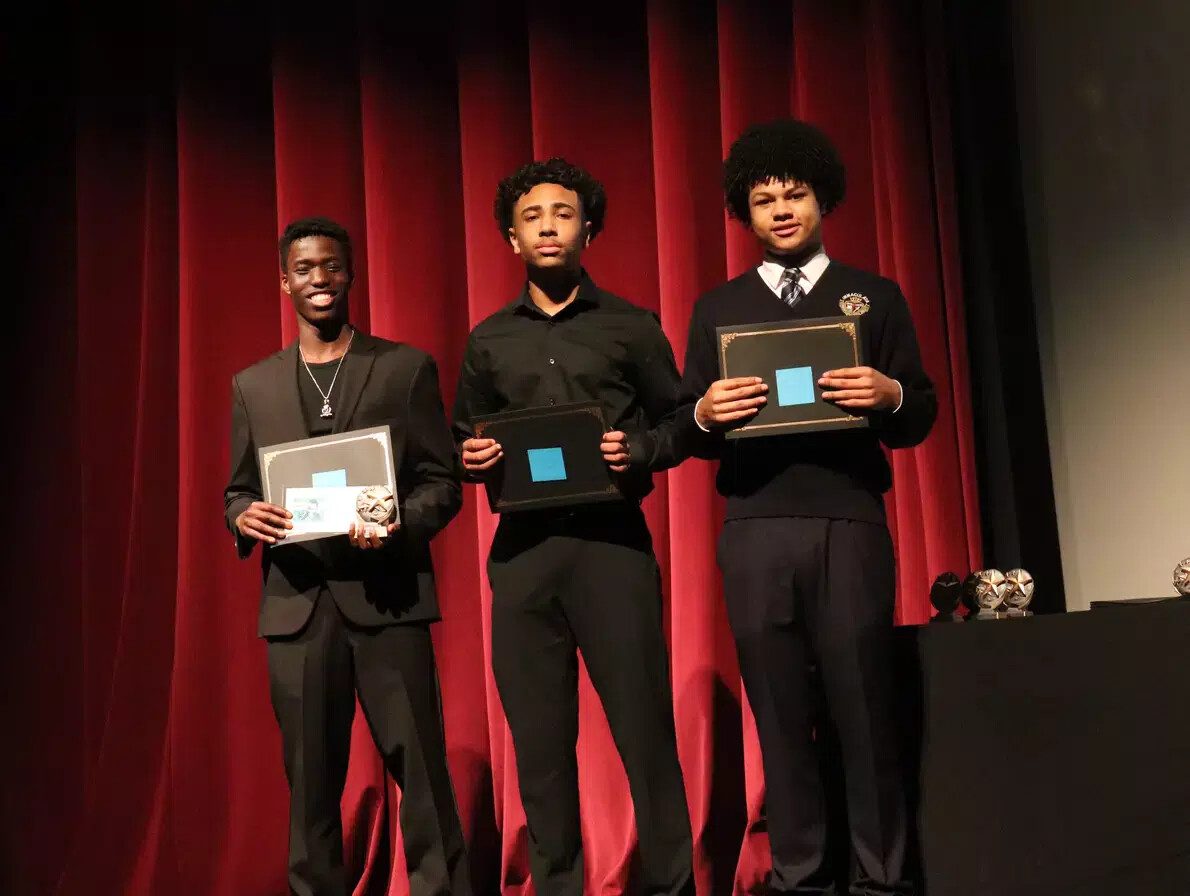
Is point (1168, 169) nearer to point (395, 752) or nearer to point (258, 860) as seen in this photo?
point (395, 752)

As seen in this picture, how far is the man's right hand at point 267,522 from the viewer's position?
2.66 meters

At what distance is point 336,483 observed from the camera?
265cm

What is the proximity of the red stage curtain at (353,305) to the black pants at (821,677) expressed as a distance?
3.35 ft

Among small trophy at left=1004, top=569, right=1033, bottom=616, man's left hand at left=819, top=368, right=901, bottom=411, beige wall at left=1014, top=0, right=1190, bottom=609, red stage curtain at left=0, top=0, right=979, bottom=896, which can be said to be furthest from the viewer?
red stage curtain at left=0, top=0, right=979, bottom=896

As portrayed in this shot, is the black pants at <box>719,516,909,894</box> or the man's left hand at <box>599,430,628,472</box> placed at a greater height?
the man's left hand at <box>599,430,628,472</box>

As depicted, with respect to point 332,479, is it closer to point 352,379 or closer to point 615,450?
point 352,379

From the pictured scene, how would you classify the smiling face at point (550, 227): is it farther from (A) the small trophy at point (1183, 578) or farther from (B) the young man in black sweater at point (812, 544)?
(A) the small trophy at point (1183, 578)

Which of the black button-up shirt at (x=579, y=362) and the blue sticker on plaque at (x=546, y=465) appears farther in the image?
the black button-up shirt at (x=579, y=362)

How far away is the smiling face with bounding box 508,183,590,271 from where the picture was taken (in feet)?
9.01

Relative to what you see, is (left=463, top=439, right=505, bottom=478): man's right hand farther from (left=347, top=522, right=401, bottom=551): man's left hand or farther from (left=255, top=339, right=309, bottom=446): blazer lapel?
(left=255, top=339, right=309, bottom=446): blazer lapel

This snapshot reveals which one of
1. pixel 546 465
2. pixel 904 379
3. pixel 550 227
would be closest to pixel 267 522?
pixel 546 465

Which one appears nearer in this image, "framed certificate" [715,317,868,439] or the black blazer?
"framed certificate" [715,317,868,439]

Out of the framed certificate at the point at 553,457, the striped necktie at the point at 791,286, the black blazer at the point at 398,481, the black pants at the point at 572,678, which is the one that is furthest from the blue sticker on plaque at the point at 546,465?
the striped necktie at the point at 791,286

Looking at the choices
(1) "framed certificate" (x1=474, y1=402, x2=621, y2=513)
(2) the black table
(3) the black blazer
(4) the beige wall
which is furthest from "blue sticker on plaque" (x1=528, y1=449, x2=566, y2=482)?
(4) the beige wall
